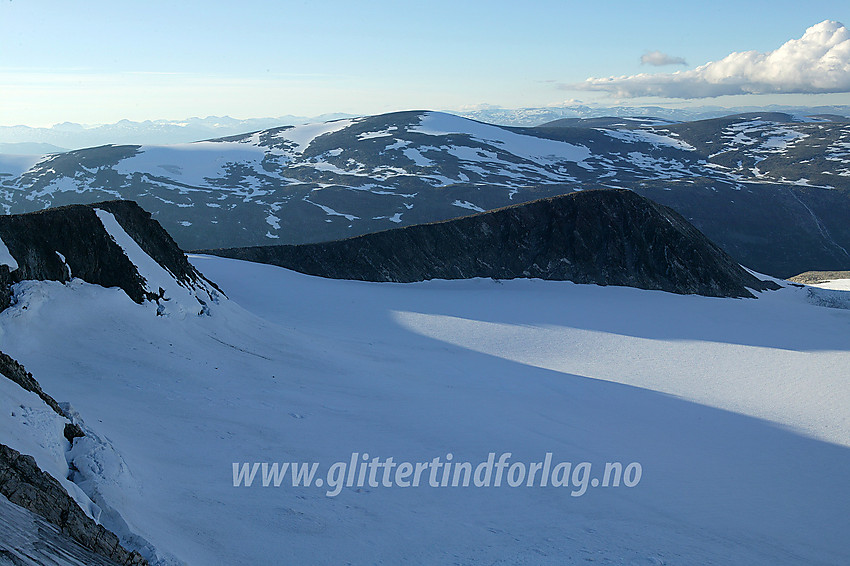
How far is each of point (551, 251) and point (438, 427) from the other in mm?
28924

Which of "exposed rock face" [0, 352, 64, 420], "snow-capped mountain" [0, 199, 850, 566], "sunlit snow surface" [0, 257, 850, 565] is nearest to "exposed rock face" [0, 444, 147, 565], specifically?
"snow-capped mountain" [0, 199, 850, 566]

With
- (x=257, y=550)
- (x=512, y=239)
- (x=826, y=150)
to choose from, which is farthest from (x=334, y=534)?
(x=826, y=150)

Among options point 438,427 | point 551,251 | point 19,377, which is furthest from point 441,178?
point 19,377

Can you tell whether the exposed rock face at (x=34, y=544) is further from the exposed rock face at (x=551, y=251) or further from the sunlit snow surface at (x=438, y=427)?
the exposed rock face at (x=551, y=251)

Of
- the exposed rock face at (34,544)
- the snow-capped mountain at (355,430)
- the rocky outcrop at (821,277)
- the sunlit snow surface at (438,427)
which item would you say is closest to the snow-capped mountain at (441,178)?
the rocky outcrop at (821,277)

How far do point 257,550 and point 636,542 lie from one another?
6026 millimetres

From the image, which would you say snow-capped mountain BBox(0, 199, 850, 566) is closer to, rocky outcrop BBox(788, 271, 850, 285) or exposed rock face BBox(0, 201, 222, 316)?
exposed rock face BBox(0, 201, 222, 316)

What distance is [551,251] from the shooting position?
40000 millimetres

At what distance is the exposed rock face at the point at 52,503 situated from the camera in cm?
541

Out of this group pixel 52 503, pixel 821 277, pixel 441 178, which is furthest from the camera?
pixel 441 178

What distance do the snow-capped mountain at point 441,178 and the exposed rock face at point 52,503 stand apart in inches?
3109

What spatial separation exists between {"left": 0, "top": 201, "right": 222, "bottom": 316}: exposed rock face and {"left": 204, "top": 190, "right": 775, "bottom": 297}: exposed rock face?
19318 mm

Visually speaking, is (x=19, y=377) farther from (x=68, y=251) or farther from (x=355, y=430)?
(x=68, y=251)

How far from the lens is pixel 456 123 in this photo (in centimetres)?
18712
